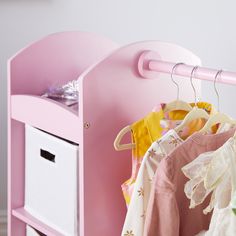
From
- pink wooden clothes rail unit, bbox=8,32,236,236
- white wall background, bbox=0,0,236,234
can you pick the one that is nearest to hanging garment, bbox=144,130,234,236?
pink wooden clothes rail unit, bbox=8,32,236,236

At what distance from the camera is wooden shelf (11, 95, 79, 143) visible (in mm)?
1729

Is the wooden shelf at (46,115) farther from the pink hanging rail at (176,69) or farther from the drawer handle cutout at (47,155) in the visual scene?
the pink hanging rail at (176,69)

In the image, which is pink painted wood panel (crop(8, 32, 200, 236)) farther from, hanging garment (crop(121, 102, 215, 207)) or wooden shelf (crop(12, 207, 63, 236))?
wooden shelf (crop(12, 207, 63, 236))

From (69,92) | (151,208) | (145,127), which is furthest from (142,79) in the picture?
(151,208)

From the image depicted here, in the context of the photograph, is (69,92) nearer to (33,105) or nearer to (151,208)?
(33,105)

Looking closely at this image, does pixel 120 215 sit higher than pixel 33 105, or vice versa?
pixel 33 105

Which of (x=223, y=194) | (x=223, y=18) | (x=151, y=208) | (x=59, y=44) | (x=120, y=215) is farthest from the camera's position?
(x=223, y=18)

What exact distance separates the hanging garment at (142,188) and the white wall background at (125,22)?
84 cm

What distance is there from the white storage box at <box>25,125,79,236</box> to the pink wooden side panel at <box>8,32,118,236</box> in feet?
0.13

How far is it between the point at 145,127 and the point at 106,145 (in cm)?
13

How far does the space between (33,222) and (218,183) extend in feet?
2.81

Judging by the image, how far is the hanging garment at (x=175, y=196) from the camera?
1.43 m

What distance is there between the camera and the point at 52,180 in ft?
6.22

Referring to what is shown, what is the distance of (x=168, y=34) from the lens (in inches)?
98.6
